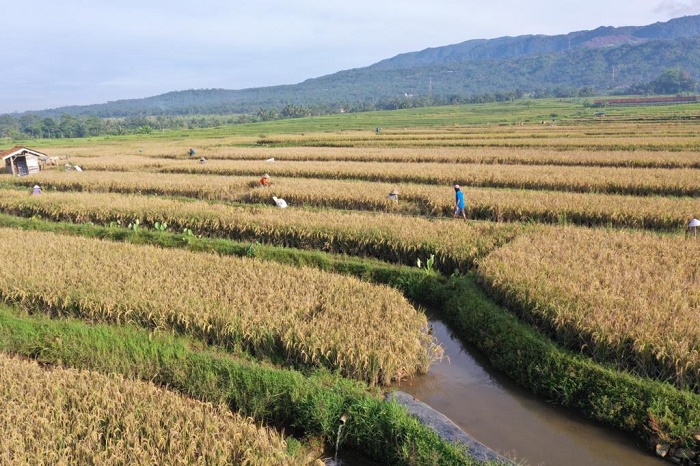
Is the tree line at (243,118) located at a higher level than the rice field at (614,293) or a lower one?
higher

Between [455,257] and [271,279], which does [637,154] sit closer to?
[455,257]

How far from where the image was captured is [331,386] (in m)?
6.12

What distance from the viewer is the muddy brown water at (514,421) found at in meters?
5.50

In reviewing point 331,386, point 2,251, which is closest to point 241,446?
point 331,386

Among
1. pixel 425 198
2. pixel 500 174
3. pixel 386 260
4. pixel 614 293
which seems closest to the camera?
pixel 614 293

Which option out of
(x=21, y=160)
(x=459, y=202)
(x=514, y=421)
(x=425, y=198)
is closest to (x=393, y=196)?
(x=425, y=198)

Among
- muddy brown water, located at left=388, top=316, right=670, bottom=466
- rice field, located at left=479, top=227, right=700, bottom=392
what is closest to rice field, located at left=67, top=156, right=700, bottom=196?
rice field, located at left=479, top=227, right=700, bottom=392

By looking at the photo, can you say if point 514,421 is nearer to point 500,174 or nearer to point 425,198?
point 425,198

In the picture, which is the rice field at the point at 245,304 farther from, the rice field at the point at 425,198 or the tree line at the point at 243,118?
the tree line at the point at 243,118

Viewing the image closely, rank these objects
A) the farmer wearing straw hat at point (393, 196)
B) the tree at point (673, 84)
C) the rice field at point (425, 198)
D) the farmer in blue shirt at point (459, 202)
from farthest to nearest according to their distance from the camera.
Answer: the tree at point (673, 84)
the farmer wearing straw hat at point (393, 196)
the farmer in blue shirt at point (459, 202)
the rice field at point (425, 198)

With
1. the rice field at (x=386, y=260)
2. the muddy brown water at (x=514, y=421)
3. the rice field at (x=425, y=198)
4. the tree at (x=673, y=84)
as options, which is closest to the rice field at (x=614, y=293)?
the rice field at (x=386, y=260)

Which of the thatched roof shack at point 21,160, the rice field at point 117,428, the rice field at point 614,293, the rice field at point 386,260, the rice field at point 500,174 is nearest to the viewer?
the rice field at point 117,428

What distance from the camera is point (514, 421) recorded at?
20.3 feet

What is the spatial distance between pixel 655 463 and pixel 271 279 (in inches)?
251
